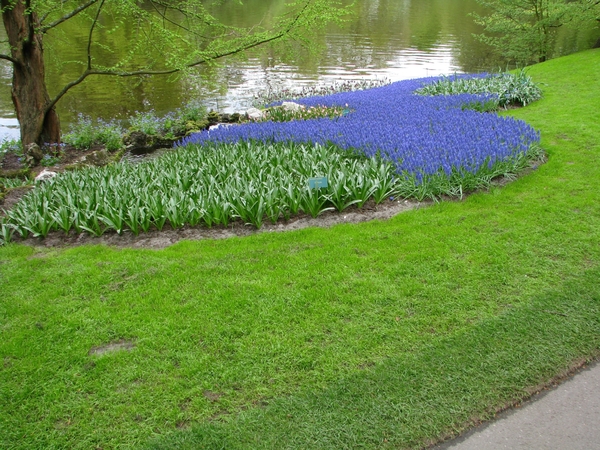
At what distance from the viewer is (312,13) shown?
28.6ft

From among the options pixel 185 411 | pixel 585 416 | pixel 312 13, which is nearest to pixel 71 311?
pixel 185 411

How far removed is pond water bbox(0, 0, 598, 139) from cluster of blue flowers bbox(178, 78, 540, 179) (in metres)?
1.91

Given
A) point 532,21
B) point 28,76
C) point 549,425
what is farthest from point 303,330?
point 532,21

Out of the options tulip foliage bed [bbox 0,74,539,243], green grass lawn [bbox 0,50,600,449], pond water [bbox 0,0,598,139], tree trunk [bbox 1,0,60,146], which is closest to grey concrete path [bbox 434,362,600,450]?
green grass lawn [bbox 0,50,600,449]

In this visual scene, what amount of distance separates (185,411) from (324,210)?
315 cm

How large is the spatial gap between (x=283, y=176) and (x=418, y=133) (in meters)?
2.66

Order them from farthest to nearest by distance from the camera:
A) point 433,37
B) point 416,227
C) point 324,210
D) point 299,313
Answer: point 433,37 → point 324,210 → point 416,227 → point 299,313

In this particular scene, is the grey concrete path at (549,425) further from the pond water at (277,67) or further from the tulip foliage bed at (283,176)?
the pond water at (277,67)

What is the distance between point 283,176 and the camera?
598 centimetres

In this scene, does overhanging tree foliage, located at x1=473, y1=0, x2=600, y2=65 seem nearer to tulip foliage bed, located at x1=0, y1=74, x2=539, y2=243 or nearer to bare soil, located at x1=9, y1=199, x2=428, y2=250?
tulip foliage bed, located at x1=0, y1=74, x2=539, y2=243

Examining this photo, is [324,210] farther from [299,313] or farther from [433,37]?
[433,37]

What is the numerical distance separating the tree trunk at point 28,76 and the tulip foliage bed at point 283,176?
3.71 m

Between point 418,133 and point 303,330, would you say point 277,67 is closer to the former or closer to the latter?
point 418,133

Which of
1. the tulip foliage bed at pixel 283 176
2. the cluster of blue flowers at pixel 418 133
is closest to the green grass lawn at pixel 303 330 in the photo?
the tulip foliage bed at pixel 283 176
